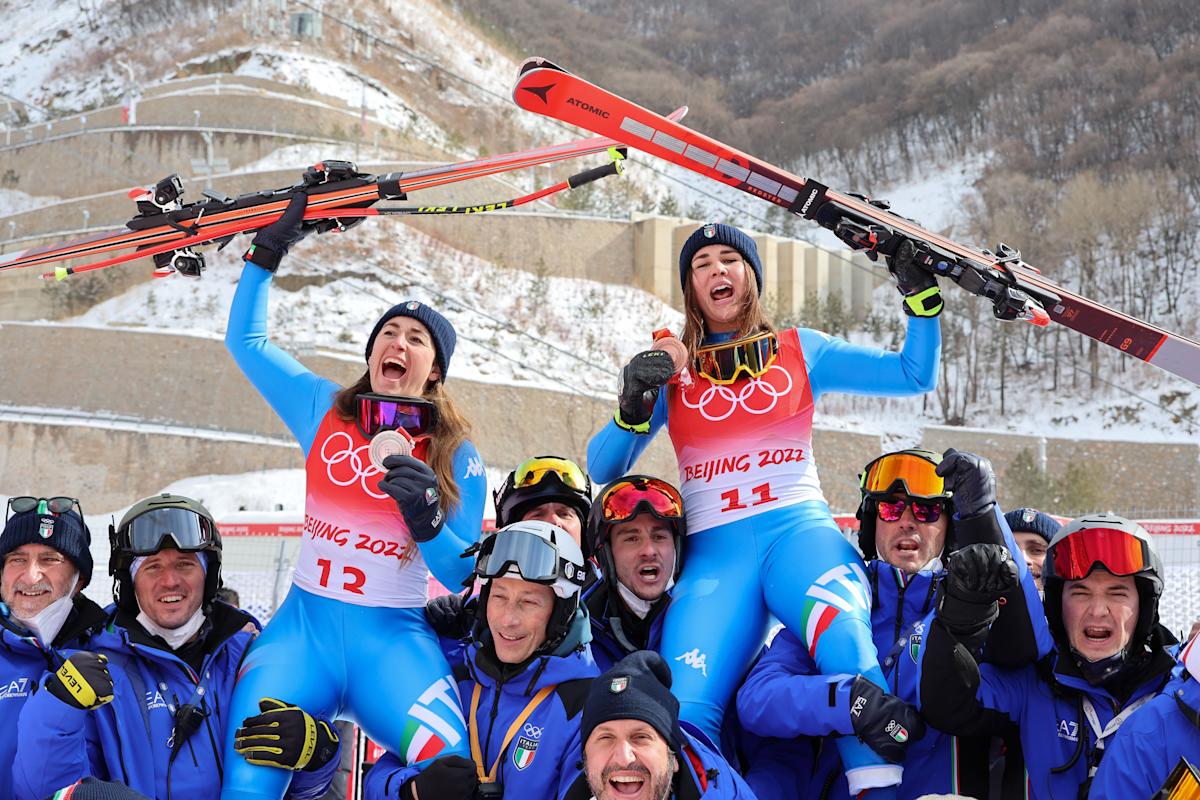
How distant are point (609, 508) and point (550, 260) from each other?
3466 cm

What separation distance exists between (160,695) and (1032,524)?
334 centimetres

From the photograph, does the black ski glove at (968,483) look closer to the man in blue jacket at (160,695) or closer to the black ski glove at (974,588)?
the black ski glove at (974,588)

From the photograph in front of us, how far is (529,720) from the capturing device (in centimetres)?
345

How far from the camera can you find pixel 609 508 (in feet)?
13.6

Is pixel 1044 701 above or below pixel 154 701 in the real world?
above

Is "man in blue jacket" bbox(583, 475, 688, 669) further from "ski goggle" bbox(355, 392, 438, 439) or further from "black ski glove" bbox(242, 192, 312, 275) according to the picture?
"black ski glove" bbox(242, 192, 312, 275)

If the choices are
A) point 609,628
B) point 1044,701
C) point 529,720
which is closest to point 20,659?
point 529,720

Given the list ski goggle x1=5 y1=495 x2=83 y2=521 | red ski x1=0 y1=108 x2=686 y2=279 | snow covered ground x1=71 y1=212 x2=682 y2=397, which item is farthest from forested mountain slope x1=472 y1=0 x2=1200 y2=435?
ski goggle x1=5 y1=495 x2=83 y2=521

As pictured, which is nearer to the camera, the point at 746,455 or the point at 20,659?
the point at 20,659

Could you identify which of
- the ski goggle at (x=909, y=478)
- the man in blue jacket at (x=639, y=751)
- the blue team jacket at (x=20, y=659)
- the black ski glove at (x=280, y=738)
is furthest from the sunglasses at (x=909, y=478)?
the blue team jacket at (x=20, y=659)

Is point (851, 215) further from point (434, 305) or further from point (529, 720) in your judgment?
point (434, 305)

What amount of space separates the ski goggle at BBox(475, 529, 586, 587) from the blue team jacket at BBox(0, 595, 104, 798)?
1.34m

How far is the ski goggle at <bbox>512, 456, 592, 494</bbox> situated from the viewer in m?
4.31

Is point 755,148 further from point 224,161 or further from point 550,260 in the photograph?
point 224,161
